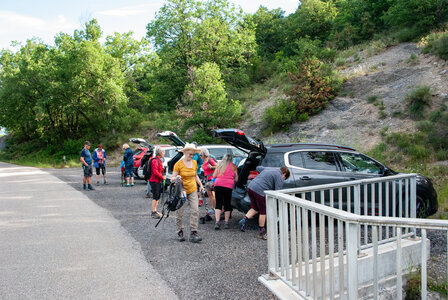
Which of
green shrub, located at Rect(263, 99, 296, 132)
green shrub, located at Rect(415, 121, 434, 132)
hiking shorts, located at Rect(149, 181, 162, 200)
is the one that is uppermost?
green shrub, located at Rect(263, 99, 296, 132)

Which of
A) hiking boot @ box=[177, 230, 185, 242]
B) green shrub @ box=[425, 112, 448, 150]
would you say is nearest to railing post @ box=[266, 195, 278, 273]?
hiking boot @ box=[177, 230, 185, 242]

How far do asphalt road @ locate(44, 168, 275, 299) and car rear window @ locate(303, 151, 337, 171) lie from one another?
71.1 inches

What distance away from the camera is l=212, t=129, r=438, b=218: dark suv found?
7.18 metres

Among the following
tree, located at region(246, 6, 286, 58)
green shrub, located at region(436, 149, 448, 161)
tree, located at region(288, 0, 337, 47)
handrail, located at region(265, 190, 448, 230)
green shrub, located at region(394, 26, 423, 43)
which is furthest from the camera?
tree, located at region(246, 6, 286, 58)

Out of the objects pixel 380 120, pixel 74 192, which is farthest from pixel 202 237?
pixel 380 120

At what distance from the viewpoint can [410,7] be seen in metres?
22.8

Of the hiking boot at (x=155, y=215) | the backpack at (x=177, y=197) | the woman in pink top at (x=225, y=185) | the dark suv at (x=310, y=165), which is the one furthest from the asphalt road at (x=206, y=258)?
the dark suv at (x=310, y=165)

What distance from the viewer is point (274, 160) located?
289 inches

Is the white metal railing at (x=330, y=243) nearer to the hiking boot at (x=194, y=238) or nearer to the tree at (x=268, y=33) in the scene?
the hiking boot at (x=194, y=238)

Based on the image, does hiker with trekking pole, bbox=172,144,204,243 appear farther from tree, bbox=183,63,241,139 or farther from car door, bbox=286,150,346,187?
tree, bbox=183,63,241,139

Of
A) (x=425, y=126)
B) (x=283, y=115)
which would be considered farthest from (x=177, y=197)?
(x=283, y=115)

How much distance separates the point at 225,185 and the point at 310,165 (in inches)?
73.3

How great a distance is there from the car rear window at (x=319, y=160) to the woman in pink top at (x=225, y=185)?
61.3 inches

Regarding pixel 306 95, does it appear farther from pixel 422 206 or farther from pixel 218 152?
pixel 422 206
